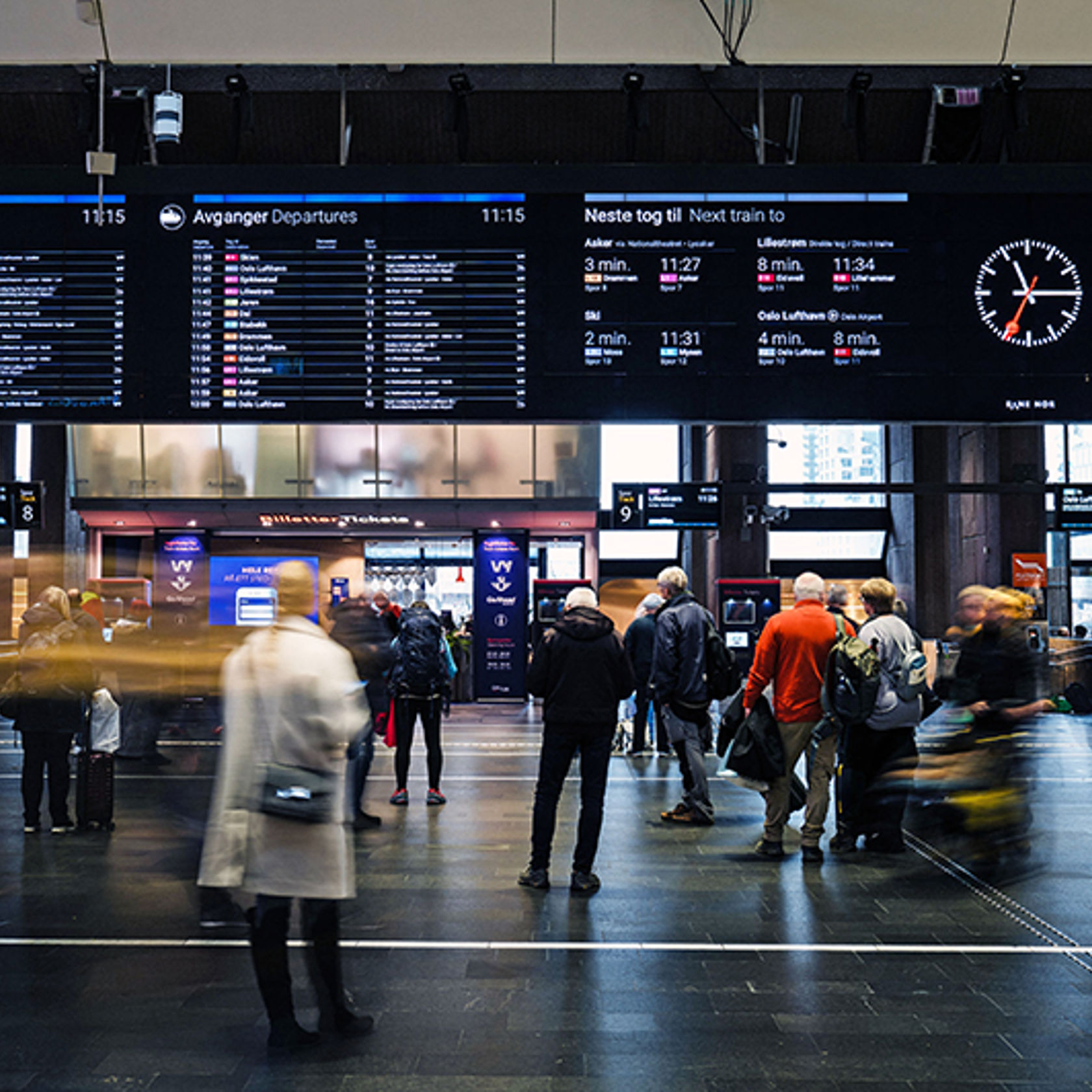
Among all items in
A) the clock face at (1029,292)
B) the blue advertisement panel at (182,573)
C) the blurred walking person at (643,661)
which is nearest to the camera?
the clock face at (1029,292)

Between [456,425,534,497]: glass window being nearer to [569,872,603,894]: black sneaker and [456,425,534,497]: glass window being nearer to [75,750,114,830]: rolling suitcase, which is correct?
[75,750,114,830]: rolling suitcase

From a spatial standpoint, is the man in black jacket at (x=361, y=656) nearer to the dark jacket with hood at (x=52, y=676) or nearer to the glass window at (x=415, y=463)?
the dark jacket with hood at (x=52, y=676)

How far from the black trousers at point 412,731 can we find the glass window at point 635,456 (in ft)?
48.9

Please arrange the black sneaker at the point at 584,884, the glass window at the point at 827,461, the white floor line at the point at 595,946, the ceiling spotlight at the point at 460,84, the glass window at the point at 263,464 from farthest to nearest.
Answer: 1. the glass window at the point at 827,461
2. the glass window at the point at 263,464
3. the ceiling spotlight at the point at 460,84
4. the black sneaker at the point at 584,884
5. the white floor line at the point at 595,946

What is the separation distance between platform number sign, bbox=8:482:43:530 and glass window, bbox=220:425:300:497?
5.02 m

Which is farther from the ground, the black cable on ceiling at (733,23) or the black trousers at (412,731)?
the black cable on ceiling at (733,23)

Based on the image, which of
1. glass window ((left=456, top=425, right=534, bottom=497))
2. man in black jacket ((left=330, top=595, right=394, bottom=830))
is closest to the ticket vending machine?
glass window ((left=456, top=425, right=534, bottom=497))

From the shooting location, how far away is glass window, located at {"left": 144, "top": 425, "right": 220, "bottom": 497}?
18.1 metres

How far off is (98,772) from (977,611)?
20.4 feet

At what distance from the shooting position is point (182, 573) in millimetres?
18422

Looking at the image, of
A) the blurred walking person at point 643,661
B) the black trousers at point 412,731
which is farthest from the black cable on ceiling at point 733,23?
the blurred walking person at point 643,661

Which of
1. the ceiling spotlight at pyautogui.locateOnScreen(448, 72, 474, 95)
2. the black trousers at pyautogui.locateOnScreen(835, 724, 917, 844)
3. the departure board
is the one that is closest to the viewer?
the departure board

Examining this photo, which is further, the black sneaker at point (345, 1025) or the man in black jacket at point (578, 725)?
the man in black jacket at point (578, 725)

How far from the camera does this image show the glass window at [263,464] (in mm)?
18172
